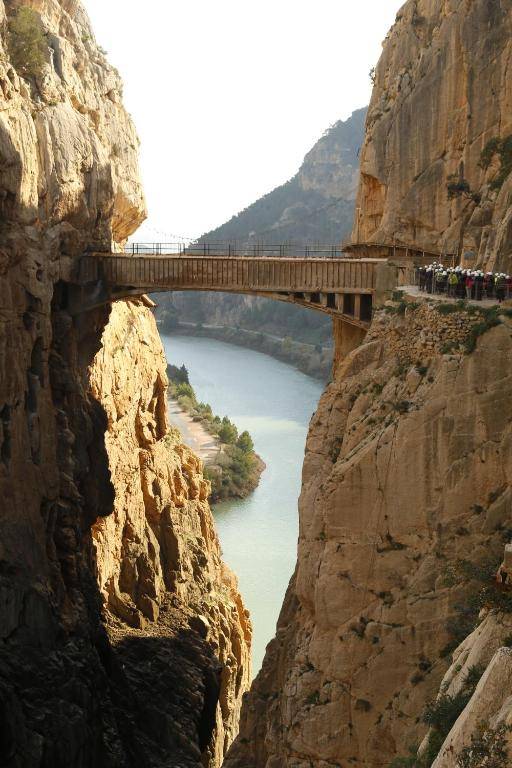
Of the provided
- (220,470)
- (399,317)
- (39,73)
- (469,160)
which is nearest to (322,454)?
(399,317)

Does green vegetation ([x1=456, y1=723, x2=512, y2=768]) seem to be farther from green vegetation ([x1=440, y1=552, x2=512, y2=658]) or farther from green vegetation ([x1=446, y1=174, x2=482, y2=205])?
green vegetation ([x1=446, y1=174, x2=482, y2=205])

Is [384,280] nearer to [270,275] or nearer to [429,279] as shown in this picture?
[429,279]

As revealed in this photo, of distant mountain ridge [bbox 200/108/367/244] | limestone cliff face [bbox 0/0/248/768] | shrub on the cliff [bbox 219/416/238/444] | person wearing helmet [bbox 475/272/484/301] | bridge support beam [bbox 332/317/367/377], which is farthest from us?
distant mountain ridge [bbox 200/108/367/244]

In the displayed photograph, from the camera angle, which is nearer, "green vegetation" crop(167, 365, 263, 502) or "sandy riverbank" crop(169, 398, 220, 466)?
"green vegetation" crop(167, 365, 263, 502)

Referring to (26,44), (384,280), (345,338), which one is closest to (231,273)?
(345,338)

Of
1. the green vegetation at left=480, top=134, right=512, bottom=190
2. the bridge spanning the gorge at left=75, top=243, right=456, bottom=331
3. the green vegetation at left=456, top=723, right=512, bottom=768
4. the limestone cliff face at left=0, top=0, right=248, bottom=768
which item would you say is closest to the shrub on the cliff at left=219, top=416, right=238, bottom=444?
the limestone cliff face at left=0, top=0, right=248, bottom=768

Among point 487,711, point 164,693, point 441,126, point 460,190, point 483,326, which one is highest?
point 441,126

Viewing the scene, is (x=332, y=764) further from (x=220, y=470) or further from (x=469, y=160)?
(x=220, y=470)

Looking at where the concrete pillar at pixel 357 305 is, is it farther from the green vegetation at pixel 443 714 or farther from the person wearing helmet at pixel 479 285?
the green vegetation at pixel 443 714
